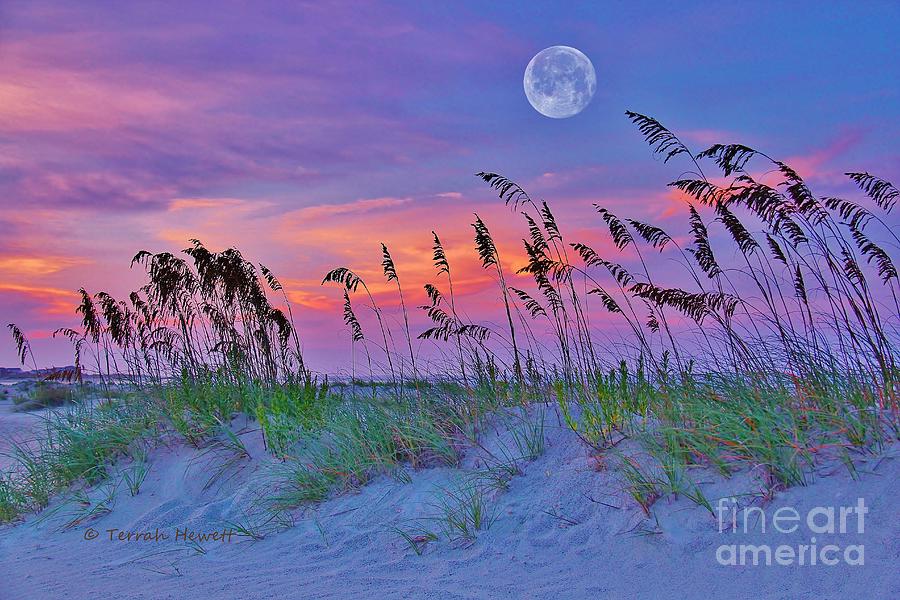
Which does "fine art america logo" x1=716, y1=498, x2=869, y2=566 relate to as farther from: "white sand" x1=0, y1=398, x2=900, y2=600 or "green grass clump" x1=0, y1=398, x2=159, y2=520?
"green grass clump" x1=0, y1=398, x2=159, y2=520

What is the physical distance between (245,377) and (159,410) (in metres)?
1.07

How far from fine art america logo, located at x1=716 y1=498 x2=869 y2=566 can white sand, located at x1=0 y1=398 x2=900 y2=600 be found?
31 mm

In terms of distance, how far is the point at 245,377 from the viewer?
9.02 m

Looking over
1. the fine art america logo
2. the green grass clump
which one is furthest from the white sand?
the green grass clump

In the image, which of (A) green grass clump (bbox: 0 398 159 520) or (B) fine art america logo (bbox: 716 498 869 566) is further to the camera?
(A) green grass clump (bbox: 0 398 159 520)

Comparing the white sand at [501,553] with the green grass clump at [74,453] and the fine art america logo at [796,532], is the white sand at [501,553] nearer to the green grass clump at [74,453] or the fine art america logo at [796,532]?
the fine art america logo at [796,532]

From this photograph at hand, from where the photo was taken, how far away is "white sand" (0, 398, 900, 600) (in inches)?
144

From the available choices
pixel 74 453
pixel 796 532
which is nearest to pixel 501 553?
pixel 796 532

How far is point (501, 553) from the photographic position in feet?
14.7

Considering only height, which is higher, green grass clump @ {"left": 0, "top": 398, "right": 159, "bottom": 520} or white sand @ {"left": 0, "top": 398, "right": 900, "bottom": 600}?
green grass clump @ {"left": 0, "top": 398, "right": 159, "bottom": 520}

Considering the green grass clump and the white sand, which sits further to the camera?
the green grass clump

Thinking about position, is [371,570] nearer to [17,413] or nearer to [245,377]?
[245,377]

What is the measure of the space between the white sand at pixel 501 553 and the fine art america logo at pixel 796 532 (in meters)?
0.03

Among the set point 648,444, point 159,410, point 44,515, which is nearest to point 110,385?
point 159,410
